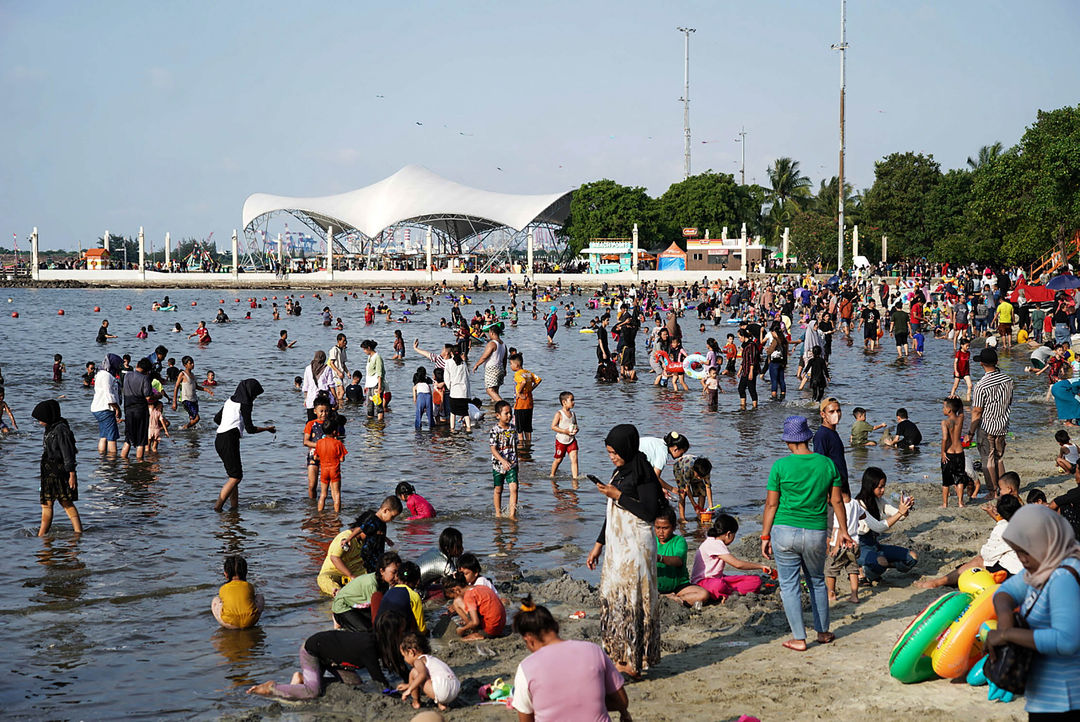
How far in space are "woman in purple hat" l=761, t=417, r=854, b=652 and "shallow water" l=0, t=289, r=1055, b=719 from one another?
2695mm

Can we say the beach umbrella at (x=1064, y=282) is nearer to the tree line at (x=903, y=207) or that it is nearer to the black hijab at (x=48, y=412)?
the tree line at (x=903, y=207)

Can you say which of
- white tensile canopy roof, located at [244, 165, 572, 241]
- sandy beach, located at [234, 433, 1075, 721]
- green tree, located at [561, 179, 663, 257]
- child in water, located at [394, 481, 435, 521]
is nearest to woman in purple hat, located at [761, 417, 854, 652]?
sandy beach, located at [234, 433, 1075, 721]

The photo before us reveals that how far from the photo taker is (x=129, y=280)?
89500 mm

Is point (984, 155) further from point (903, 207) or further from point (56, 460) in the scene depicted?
point (56, 460)

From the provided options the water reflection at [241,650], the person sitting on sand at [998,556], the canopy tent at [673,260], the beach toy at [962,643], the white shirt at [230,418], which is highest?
the canopy tent at [673,260]

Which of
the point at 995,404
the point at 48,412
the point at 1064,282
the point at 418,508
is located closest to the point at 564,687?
the point at 418,508

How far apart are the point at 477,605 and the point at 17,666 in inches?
120

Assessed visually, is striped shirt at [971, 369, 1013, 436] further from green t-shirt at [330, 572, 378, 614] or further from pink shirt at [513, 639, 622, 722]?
pink shirt at [513, 639, 622, 722]

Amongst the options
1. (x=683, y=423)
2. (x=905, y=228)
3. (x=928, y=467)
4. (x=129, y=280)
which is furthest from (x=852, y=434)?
(x=129, y=280)

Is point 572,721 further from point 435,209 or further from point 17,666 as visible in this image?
point 435,209

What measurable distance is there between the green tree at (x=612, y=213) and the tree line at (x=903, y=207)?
9 centimetres

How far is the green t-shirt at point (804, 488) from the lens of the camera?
5816 millimetres

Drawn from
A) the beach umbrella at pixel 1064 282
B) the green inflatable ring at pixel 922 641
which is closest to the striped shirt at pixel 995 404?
the green inflatable ring at pixel 922 641

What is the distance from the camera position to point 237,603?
7.11 meters
